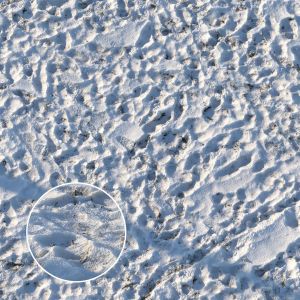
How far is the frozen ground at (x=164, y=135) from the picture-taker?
2.90m

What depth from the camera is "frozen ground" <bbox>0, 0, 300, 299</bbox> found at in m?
2.90

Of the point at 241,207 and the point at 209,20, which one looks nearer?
the point at 241,207

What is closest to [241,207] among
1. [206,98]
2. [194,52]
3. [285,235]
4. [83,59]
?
[285,235]

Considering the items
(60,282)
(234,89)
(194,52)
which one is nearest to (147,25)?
(194,52)

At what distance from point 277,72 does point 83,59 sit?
81cm

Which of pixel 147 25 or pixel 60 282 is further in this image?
pixel 147 25

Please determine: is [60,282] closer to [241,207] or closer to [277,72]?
[241,207]

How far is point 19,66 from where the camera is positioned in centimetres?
313

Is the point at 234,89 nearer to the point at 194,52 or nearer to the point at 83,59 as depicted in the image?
the point at 194,52

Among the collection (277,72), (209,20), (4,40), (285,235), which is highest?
(4,40)

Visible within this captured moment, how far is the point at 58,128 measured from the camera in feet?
10.0

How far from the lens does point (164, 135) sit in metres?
3.04

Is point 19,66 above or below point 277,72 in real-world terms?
above

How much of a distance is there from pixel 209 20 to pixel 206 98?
35 cm
